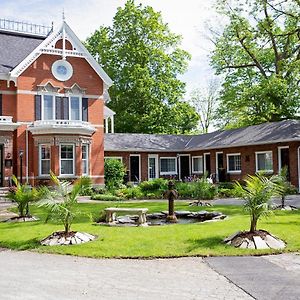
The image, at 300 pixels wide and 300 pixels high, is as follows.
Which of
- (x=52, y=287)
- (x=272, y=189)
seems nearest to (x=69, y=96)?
(x=272, y=189)

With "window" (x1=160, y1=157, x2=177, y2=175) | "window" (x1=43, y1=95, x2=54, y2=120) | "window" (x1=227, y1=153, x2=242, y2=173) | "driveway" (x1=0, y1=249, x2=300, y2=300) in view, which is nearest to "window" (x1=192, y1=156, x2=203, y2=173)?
"window" (x1=160, y1=157, x2=177, y2=175)

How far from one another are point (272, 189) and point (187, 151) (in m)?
25.9

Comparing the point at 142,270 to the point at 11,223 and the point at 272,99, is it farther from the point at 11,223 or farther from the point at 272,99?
the point at 272,99

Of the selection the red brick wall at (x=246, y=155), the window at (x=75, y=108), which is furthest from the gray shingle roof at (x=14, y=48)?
the red brick wall at (x=246, y=155)

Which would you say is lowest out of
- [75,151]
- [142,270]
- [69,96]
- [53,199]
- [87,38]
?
[142,270]

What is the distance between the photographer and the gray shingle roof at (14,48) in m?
28.1

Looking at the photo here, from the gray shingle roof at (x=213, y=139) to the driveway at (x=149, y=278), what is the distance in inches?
776

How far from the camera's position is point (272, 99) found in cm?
3747

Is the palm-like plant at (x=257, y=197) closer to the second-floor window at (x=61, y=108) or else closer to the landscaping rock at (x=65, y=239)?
the landscaping rock at (x=65, y=239)

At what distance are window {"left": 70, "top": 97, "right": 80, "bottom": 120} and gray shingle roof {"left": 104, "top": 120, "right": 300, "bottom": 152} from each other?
185 inches

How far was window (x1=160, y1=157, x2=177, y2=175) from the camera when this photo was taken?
36.2 metres

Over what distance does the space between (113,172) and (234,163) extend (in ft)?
28.2

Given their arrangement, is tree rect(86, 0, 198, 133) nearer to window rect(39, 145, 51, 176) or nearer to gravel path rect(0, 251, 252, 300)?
window rect(39, 145, 51, 176)

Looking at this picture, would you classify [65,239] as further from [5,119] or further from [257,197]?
[5,119]
